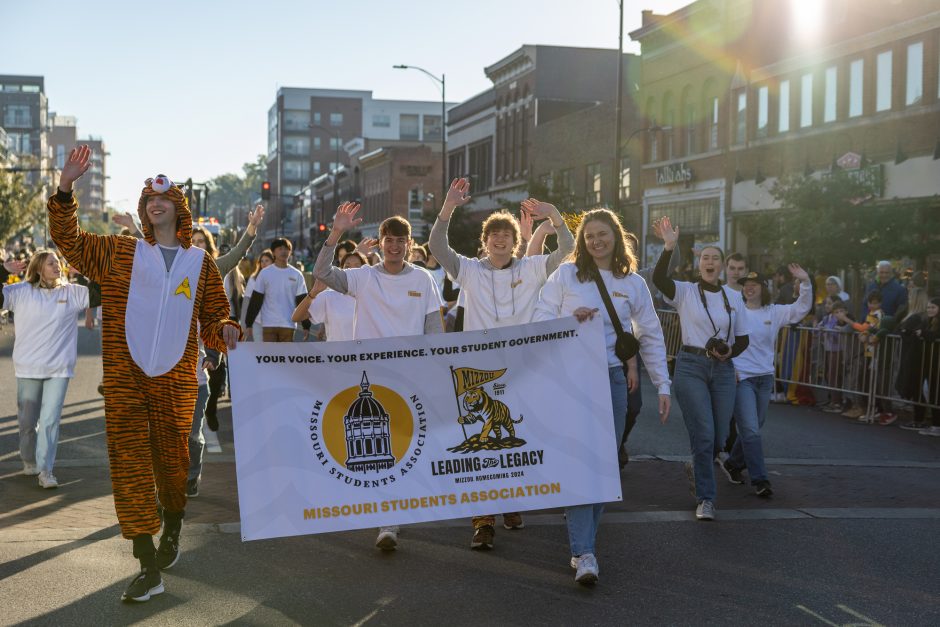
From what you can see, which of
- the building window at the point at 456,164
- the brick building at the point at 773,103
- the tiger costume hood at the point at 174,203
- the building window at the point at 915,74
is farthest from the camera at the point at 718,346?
the building window at the point at 456,164

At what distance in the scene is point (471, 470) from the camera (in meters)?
6.40

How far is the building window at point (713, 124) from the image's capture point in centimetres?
3812

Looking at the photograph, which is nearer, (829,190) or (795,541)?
(795,541)

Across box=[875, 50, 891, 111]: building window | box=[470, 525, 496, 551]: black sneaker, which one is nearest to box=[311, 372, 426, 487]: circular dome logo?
box=[470, 525, 496, 551]: black sneaker

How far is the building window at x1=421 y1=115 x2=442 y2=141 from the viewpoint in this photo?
14075 cm

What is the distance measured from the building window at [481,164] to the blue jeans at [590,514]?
57.0m

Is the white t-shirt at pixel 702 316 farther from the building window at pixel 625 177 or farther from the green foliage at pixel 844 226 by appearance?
the building window at pixel 625 177

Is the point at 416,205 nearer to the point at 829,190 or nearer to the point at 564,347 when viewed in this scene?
the point at 829,190

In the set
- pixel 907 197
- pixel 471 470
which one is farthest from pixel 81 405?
pixel 907 197

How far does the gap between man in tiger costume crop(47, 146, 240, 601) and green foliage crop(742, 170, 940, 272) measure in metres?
18.6

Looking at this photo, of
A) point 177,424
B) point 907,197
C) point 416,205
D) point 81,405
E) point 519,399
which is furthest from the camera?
point 416,205

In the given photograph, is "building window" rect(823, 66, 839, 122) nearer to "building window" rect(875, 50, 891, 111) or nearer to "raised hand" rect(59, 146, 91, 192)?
"building window" rect(875, 50, 891, 111)

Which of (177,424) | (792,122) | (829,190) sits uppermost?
(792,122)

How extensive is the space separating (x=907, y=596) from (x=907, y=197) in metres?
23.1
